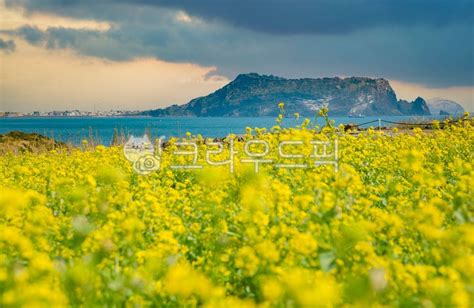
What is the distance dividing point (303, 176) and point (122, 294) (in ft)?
12.4

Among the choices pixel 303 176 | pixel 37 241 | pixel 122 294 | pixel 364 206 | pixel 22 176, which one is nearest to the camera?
pixel 122 294

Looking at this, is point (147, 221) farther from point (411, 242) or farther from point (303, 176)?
point (303, 176)

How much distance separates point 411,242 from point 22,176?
234 inches

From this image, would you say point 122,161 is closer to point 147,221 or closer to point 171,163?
point 171,163

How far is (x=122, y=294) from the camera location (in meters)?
3.15

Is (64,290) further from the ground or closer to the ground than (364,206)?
closer to the ground

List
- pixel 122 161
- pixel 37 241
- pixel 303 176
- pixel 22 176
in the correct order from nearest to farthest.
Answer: pixel 37 241 → pixel 303 176 → pixel 22 176 → pixel 122 161

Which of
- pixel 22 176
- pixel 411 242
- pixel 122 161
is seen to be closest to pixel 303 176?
pixel 411 242

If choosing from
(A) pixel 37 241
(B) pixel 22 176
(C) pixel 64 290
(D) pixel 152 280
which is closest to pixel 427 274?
(D) pixel 152 280

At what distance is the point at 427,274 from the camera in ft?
10.1

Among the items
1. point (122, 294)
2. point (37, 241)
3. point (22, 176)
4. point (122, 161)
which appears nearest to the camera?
point (122, 294)

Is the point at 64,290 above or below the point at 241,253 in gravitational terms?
below

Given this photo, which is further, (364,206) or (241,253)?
(364,206)

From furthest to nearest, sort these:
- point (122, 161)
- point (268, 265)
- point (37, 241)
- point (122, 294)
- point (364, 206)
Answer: point (122, 161)
point (364, 206)
point (37, 241)
point (268, 265)
point (122, 294)
